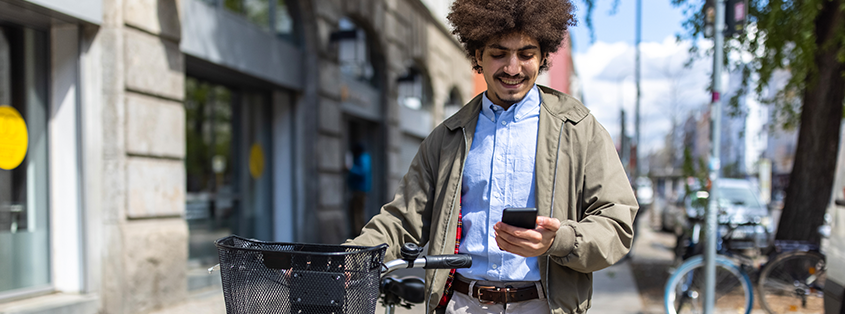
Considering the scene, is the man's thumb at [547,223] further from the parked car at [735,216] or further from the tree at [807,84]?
the tree at [807,84]

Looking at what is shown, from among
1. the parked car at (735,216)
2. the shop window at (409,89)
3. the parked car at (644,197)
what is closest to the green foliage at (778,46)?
the parked car at (735,216)

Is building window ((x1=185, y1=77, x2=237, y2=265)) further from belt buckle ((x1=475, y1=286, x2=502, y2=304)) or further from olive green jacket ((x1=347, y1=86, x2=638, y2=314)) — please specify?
belt buckle ((x1=475, y1=286, x2=502, y2=304))

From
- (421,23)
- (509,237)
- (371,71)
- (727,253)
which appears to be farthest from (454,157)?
(421,23)

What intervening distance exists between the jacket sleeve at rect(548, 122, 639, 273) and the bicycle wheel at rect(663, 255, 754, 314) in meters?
3.94

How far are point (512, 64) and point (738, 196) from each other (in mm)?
13984

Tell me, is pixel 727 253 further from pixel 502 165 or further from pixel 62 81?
pixel 62 81

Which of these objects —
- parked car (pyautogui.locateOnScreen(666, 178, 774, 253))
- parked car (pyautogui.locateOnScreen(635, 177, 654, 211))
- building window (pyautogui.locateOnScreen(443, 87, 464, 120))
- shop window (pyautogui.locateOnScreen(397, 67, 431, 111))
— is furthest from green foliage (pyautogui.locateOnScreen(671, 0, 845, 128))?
building window (pyautogui.locateOnScreen(443, 87, 464, 120))

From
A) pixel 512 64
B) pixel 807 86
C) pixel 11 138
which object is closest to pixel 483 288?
pixel 512 64

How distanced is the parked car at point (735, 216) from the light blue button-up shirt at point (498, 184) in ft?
12.9

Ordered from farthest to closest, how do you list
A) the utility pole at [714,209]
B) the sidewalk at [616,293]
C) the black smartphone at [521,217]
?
the sidewalk at [616,293]
the utility pole at [714,209]
the black smartphone at [521,217]

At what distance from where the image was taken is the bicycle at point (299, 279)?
1.61 m

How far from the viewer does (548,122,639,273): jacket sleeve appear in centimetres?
174

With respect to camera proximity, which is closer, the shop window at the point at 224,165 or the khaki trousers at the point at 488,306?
the khaki trousers at the point at 488,306

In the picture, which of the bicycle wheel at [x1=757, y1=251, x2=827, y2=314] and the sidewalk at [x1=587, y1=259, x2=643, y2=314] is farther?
the sidewalk at [x1=587, y1=259, x2=643, y2=314]
